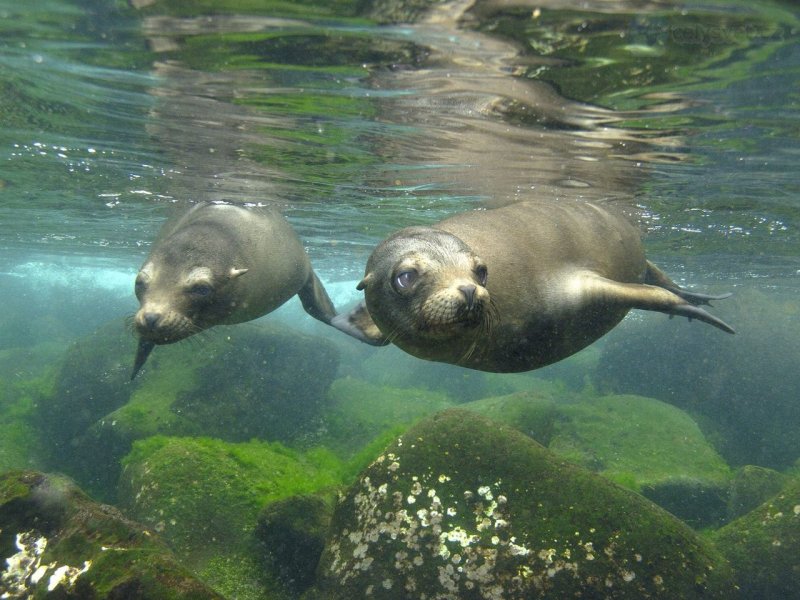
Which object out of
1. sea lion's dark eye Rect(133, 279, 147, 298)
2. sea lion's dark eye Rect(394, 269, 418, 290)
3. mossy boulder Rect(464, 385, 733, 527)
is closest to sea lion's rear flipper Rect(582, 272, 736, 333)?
sea lion's dark eye Rect(394, 269, 418, 290)

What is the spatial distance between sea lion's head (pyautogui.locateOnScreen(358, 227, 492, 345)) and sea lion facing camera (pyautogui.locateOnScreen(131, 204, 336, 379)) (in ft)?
7.06

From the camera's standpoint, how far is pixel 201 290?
207 inches

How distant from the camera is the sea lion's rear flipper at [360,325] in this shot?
473cm

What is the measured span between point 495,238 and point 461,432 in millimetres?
1984

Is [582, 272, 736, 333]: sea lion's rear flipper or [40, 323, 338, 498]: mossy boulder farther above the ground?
[582, 272, 736, 333]: sea lion's rear flipper

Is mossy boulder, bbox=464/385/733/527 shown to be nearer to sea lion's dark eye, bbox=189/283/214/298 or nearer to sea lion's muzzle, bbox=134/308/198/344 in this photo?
sea lion's dark eye, bbox=189/283/214/298

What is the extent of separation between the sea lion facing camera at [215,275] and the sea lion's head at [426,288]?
2.15 m

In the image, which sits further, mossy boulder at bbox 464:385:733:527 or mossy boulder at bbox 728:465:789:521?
mossy boulder at bbox 464:385:733:527

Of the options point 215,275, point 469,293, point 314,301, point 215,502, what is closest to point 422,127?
point 314,301

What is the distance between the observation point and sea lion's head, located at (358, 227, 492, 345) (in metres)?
3.01

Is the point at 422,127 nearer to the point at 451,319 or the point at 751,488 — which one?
the point at 451,319

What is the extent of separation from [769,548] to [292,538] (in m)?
4.93

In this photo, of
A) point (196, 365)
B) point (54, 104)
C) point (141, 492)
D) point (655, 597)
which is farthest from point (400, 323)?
point (196, 365)

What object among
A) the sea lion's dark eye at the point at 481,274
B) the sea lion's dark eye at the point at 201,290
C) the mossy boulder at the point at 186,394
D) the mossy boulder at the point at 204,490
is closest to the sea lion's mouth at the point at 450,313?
the sea lion's dark eye at the point at 481,274
